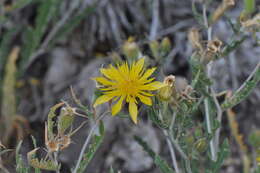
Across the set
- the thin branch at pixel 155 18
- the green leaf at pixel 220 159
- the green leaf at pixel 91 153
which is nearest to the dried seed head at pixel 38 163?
A: the green leaf at pixel 91 153

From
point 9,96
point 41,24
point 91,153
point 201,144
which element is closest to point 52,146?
point 91,153

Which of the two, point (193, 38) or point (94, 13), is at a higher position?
point (94, 13)

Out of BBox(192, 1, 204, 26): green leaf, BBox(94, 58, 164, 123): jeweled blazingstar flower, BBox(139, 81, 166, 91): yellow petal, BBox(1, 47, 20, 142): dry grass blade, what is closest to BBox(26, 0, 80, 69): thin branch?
BBox(1, 47, 20, 142): dry grass blade

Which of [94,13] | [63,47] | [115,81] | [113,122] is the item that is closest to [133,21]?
[94,13]

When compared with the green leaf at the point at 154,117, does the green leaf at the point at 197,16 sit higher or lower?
higher

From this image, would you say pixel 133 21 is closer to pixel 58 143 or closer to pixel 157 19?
pixel 157 19

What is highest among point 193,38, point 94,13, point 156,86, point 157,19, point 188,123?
point 94,13

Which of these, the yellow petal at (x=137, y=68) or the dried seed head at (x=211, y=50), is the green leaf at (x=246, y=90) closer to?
the dried seed head at (x=211, y=50)

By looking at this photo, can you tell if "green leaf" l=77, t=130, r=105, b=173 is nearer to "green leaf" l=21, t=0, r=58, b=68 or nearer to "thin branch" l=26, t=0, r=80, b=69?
"green leaf" l=21, t=0, r=58, b=68
